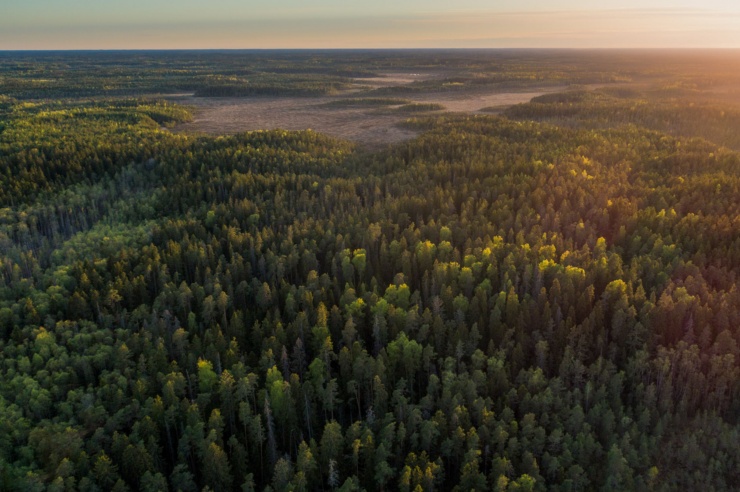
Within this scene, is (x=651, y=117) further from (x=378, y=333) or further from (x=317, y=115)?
(x=378, y=333)

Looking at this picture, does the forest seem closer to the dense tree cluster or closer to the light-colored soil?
the dense tree cluster

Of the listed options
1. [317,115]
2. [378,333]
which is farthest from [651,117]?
[378,333]

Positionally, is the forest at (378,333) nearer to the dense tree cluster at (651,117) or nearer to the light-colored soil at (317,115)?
the dense tree cluster at (651,117)

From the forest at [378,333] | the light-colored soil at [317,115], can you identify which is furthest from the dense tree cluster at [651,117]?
the forest at [378,333]

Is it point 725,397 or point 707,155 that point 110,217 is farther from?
point 707,155

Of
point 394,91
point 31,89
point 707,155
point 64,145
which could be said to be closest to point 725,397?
point 707,155

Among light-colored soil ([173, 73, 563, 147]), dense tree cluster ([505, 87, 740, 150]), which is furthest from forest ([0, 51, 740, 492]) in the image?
light-colored soil ([173, 73, 563, 147])

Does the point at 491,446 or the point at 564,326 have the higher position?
the point at 564,326
